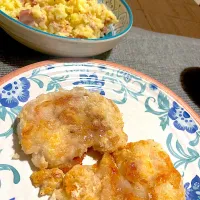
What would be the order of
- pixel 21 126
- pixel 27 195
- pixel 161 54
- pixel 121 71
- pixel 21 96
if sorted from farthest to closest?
pixel 161 54 → pixel 121 71 → pixel 21 96 → pixel 21 126 → pixel 27 195

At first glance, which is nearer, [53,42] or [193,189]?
[193,189]

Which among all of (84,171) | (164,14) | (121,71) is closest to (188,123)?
(121,71)

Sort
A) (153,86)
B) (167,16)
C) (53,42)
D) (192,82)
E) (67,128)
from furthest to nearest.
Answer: (167,16) → (192,82) → (153,86) → (53,42) → (67,128)

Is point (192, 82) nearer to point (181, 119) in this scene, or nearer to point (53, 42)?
point (181, 119)

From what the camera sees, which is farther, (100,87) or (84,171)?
(100,87)

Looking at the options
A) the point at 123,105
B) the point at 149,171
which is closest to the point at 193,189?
the point at 149,171

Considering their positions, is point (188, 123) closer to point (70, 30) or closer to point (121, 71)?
point (121, 71)

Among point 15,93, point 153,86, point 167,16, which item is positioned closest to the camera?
point 15,93
